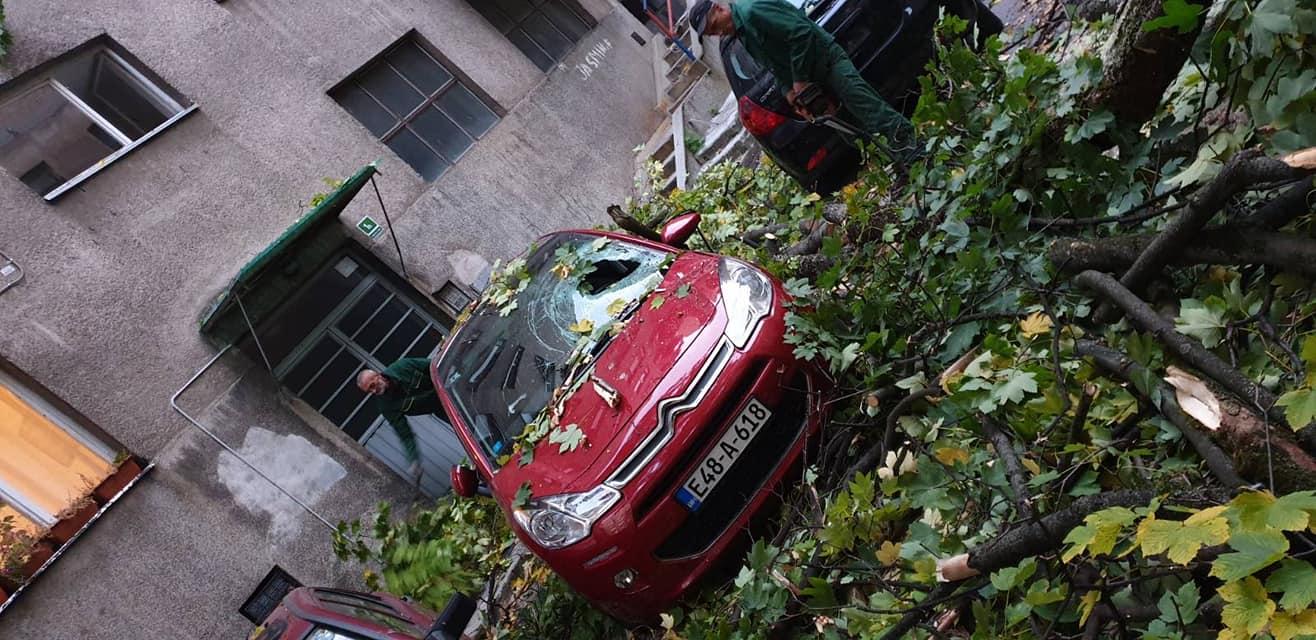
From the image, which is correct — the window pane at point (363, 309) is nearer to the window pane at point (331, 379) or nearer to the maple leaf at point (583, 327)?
the window pane at point (331, 379)

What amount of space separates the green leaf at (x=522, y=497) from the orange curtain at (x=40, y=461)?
4.49 meters

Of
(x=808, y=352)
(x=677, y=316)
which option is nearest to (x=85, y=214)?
(x=677, y=316)

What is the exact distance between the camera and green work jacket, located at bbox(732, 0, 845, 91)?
5.09 metres

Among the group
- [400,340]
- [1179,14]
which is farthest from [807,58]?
[400,340]

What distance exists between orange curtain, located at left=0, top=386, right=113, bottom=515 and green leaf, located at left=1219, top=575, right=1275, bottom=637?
743 cm

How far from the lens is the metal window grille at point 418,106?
943 cm

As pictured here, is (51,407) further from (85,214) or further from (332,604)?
(332,604)

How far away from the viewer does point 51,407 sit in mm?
6660

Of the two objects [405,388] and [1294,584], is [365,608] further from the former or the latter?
[1294,584]

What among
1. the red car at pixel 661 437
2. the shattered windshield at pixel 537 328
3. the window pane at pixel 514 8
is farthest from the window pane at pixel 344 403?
the window pane at pixel 514 8

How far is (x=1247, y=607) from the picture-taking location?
4.79 ft

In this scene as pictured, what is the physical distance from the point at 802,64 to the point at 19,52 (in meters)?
6.87

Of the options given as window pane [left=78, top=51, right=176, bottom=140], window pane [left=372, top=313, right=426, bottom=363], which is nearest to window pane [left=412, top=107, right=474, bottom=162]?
window pane [left=372, top=313, right=426, bottom=363]

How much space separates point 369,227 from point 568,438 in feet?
17.4
